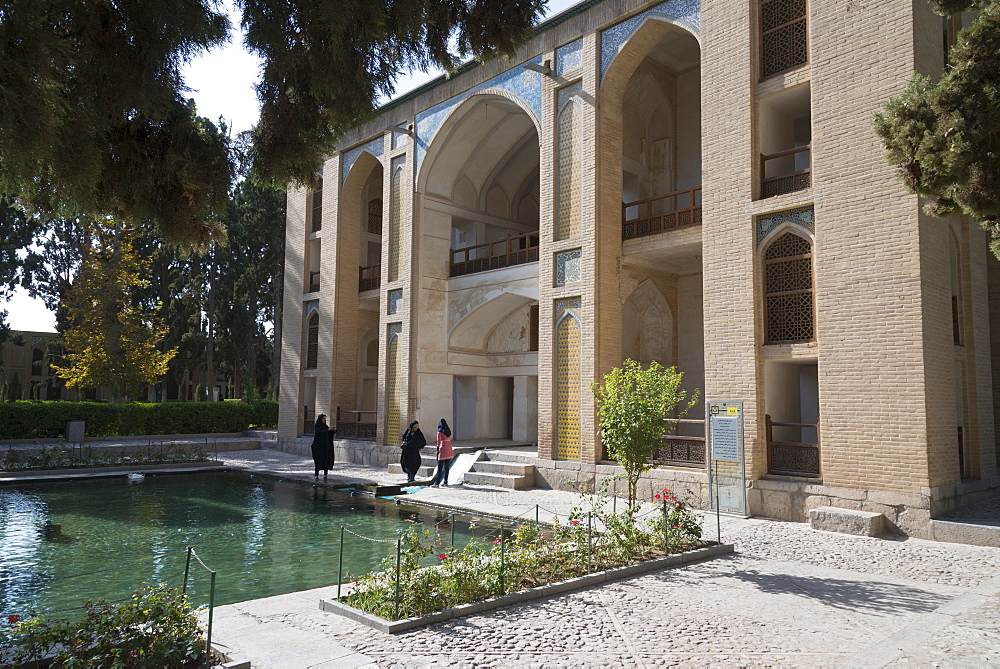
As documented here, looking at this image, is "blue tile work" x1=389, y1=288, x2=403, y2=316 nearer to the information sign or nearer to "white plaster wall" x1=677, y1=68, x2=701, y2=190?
"white plaster wall" x1=677, y1=68, x2=701, y2=190

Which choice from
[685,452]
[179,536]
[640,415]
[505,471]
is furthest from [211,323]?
[640,415]

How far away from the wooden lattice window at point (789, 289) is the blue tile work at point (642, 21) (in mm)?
4366

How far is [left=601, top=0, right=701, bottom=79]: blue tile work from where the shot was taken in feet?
40.7

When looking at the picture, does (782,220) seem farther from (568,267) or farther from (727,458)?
(568,267)

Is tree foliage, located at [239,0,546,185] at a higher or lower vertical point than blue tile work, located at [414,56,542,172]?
lower

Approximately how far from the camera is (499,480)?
547 inches

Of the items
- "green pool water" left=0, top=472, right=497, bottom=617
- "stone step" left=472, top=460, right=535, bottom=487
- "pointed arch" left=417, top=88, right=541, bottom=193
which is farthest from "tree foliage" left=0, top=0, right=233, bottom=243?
"pointed arch" left=417, top=88, right=541, bottom=193

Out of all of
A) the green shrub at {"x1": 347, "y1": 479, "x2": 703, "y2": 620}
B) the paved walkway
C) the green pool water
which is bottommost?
the green pool water

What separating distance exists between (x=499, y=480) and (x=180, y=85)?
34.4ft

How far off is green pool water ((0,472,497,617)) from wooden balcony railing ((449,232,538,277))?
675cm

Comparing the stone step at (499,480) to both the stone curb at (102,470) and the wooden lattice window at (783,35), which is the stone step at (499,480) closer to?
the stone curb at (102,470)

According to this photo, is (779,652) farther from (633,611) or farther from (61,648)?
(61,648)

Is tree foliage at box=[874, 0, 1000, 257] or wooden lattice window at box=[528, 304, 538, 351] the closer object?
tree foliage at box=[874, 0, 1000, 257]

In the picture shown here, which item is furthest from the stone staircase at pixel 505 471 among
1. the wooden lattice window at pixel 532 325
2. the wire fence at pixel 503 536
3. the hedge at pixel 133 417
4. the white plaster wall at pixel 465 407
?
the hedge at pixel 133 417
